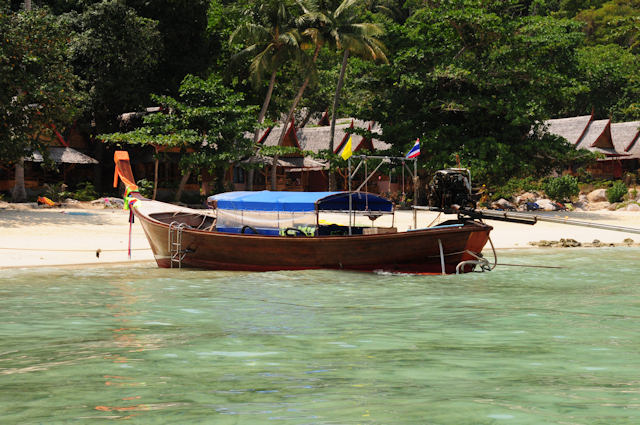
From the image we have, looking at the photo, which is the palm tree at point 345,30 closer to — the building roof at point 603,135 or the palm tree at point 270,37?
the palm tree at point 270,37

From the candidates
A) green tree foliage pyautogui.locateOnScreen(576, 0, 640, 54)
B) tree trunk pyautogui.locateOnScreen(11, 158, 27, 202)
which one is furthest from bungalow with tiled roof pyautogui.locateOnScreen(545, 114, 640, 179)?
tree trunk pyautogui.locateOnScreen(11, 158, 27, 202)

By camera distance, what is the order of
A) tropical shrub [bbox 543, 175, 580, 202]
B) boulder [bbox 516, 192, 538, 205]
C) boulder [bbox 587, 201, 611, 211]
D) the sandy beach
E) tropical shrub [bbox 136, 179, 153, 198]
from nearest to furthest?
1. the sandy beach
2. tropical shrub [bbox 136, 179, 153, 198]
3. tropical shrub [bbox 543, 175, 580, 202]
4. boulder [bbox 587, 201, 611, 211]
5. boulder [bbox 516, 192, 538, 205]

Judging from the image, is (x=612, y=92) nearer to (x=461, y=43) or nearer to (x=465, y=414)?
(x=461, y=43)

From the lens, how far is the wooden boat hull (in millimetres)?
15609

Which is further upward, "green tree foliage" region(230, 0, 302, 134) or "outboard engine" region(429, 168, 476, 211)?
"green tree foliage" region(230, 0, 302, 134)

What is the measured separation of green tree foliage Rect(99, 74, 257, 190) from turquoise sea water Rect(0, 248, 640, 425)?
17.6 metres

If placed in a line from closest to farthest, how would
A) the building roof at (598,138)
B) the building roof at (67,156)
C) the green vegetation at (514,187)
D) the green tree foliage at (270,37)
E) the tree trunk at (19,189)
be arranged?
the tree trunk at (19,189)
the green tree foliage at (270,37)
the building roof at (67,156)
the green vegetation at (514,187)
the building roof at (598,138)

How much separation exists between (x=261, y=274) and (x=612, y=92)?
159ft

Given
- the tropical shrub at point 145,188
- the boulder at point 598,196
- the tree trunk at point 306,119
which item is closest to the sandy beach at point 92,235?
the tropical shrub at point 145,188

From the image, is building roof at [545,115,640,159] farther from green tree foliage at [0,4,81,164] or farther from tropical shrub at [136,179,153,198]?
green tree foliage at [0,4,81,164]

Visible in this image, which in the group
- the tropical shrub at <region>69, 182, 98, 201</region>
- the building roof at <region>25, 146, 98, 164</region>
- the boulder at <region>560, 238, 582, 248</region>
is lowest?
the boulder at <region>560, 238, 582, 248</region>

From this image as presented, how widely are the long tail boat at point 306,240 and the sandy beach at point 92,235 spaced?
3.23ft

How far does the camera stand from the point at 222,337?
8.73 meters

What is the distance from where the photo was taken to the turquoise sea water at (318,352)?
219 inches
